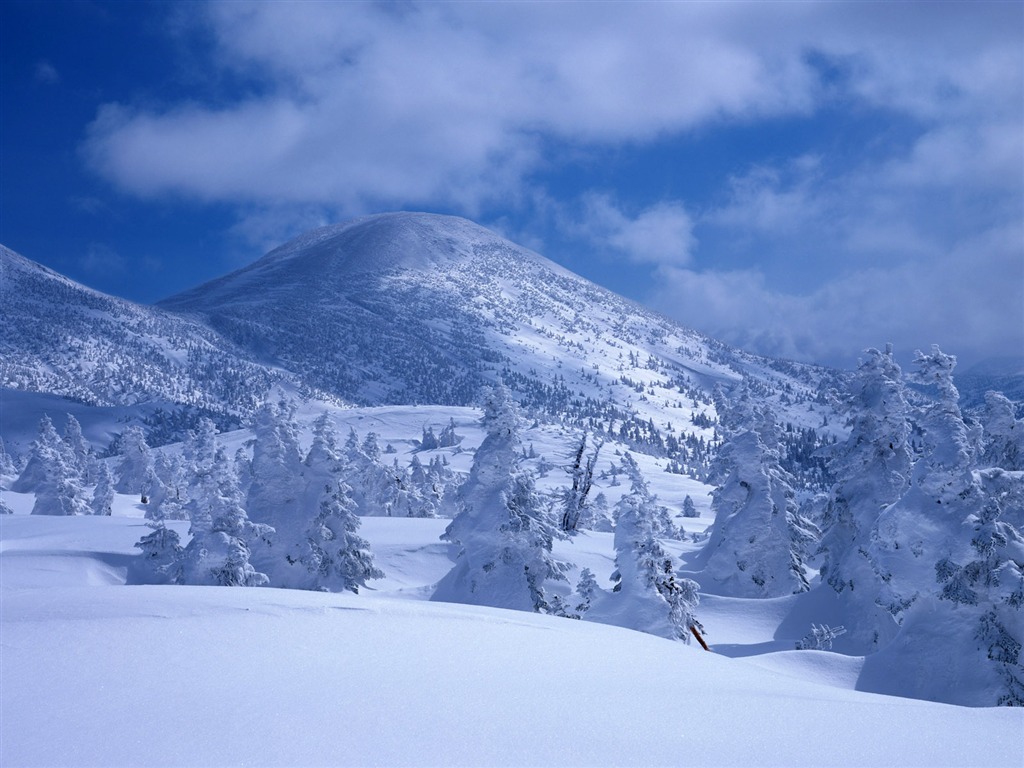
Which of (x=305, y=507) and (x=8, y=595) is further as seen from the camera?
(x=305, y=507)

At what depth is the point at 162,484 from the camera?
→ 71.3 m

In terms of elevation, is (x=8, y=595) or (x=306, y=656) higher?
(x=306, y=656)

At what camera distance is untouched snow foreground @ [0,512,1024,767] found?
201 inches

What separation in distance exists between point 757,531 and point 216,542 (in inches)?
986

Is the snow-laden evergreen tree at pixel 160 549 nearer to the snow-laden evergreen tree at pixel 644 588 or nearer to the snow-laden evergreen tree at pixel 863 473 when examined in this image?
the snow-laden evergreen tree at pixel 644 588

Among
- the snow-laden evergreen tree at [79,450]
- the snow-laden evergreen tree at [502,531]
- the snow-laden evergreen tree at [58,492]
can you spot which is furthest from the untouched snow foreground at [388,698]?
the snow-laden evergreen tree at [79,450]

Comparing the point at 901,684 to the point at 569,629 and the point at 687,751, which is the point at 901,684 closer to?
the point at 569,629

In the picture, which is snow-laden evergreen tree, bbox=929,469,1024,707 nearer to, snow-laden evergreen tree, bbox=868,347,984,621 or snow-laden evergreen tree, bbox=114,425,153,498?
snow-laden evergreen tree, bbox=868,347,984,621

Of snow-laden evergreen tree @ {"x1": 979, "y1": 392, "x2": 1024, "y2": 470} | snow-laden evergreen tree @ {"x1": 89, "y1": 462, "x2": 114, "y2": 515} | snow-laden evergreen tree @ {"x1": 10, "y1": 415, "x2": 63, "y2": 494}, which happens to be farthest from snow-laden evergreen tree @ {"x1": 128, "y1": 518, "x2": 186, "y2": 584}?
snow-laden evergreen tree @ {"x1": 10, "y1": 415, "x2": 63, "y2": 494}

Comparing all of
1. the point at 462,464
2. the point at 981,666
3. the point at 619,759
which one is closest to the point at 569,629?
the point at 619,759

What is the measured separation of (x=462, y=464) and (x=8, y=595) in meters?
124

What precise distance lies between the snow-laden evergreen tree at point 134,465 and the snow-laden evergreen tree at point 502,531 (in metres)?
63.7

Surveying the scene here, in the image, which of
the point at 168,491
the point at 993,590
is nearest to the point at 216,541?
the point at 993,590

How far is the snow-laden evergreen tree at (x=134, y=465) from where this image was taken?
73525mm
